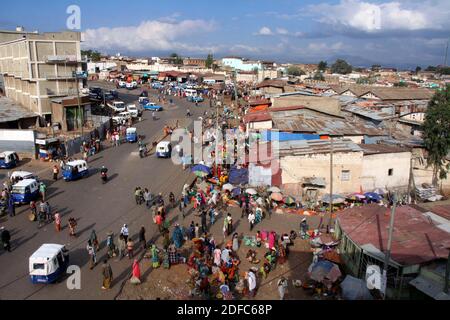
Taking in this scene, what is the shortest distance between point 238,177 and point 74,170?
33.4 feet

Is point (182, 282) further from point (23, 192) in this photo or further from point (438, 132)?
point (438, 132)

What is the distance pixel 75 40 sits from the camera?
41.1 m

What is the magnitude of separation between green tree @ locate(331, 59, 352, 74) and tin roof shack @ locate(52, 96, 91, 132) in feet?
423

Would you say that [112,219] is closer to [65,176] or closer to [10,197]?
[10,197]

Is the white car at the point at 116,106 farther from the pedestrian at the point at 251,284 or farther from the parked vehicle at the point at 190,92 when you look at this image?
the pedestrian at the point at 251,284

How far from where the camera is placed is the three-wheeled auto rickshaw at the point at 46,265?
42.4ft

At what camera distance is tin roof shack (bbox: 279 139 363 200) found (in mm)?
23656

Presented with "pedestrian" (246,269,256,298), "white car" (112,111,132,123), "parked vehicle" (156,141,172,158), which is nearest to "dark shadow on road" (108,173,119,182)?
"parked vehicle" (156,141,172,158)

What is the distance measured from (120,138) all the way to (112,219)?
18.5 meters

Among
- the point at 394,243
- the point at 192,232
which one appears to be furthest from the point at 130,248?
the point at 394,243

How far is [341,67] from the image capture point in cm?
15350

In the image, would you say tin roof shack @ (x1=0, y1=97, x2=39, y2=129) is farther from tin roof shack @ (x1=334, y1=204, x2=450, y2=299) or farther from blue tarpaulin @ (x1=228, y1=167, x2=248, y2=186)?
tin roof shack @ (x1=334, y1=204, x2=450, y2=299)

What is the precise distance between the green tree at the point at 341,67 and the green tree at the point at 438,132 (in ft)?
436
